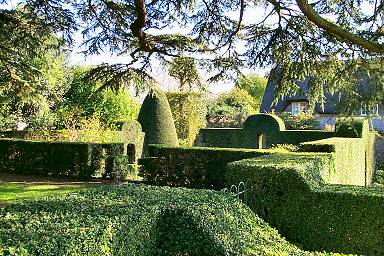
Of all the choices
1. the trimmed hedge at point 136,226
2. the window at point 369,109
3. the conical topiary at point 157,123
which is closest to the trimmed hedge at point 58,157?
the conical topiary at point 157,123

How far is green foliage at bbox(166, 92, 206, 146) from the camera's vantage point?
896 inches

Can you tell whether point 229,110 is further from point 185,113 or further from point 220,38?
point 220,38

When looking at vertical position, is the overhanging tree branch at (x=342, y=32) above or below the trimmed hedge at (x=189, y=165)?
above

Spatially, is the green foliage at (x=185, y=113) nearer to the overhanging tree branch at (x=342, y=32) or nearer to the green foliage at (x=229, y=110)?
the green foliage at (x=229, y=110)

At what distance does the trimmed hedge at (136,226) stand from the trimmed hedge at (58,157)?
9.45 m

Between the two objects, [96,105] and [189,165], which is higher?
[96,105]

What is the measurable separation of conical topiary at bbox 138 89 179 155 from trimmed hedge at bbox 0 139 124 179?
3.66 meters

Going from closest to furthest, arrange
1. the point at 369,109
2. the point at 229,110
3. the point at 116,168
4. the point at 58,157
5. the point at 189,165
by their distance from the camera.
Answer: the point at 369,109 < the point at 189,165 < the point at 116,168 < the point at 58,157 < the point at 229,110

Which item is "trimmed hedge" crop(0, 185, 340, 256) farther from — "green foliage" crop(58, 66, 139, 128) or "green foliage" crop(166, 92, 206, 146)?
"green foliage" crop(58, 66, 139, 128)

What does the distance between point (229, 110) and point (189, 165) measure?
70.8 feet

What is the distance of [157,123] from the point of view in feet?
61.7

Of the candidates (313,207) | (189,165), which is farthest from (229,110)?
(313,207)

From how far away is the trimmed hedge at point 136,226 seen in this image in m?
3.09

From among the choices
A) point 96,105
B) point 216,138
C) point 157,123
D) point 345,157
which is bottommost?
point 345,157
